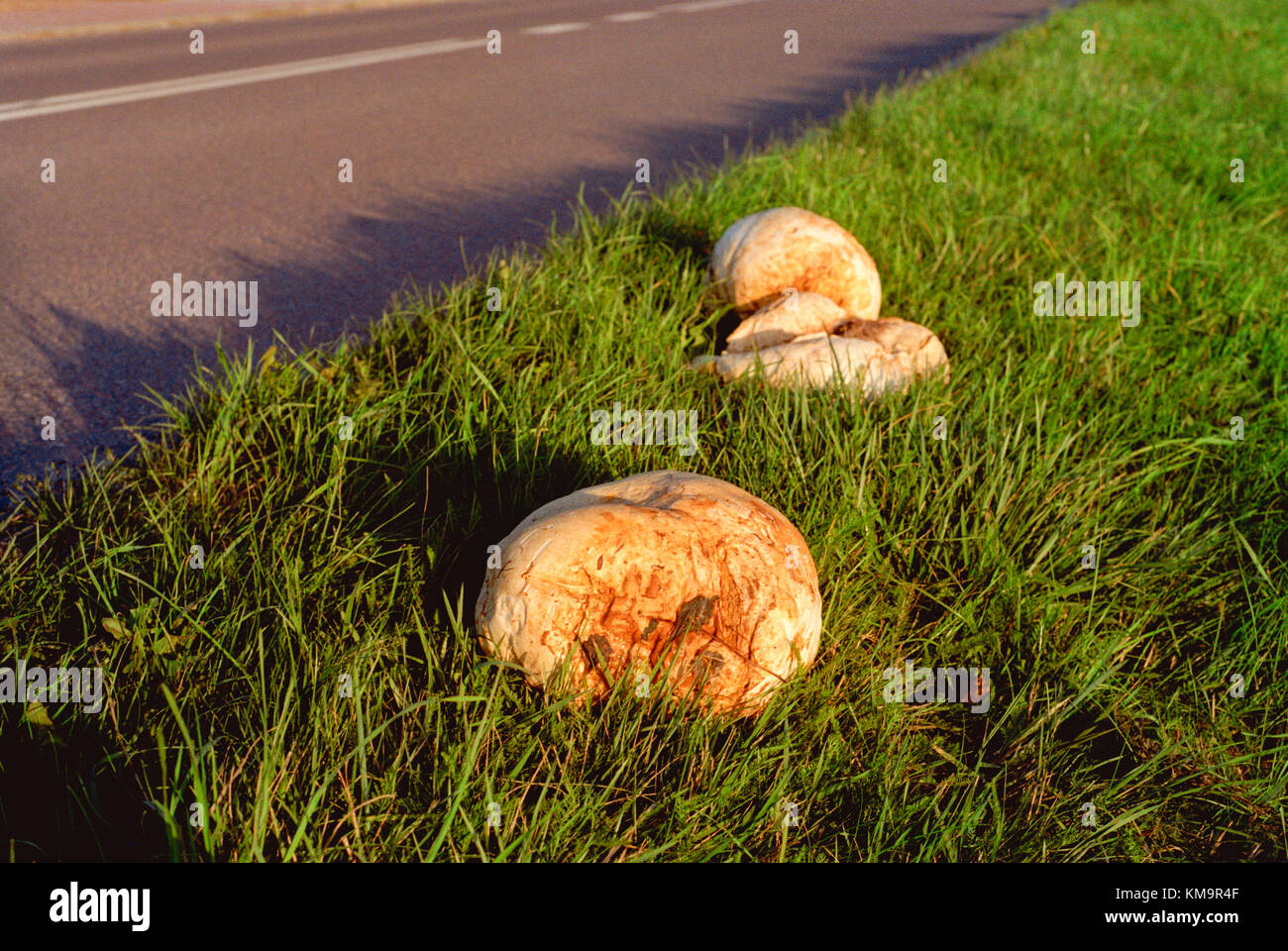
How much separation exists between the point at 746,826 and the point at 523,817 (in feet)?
1.48

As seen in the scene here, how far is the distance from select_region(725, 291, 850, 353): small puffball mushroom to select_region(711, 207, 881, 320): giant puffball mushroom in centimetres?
13

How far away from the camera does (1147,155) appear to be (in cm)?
607

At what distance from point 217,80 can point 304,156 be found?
2.76m

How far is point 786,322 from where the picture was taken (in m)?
3.38

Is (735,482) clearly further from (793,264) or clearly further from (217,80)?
(217,80)

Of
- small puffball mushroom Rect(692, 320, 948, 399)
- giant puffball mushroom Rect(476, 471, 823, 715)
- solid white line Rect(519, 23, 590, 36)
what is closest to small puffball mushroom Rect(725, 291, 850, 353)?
small puffball mushroom Rect(692, 320, 948, 399)

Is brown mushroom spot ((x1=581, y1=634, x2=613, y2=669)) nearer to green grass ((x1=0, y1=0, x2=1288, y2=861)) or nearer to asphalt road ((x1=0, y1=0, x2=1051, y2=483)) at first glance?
green grass ((x1=0, y1=0, x2=1288, y2=861))

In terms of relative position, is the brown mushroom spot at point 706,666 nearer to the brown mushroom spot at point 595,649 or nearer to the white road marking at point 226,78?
the brown mushroom spot at point 595,649

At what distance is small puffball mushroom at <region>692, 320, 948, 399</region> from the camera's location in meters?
3.10

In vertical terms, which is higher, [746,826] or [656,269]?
[656,269]

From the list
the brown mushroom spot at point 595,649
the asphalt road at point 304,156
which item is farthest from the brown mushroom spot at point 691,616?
the asphalt road at point 304,156
